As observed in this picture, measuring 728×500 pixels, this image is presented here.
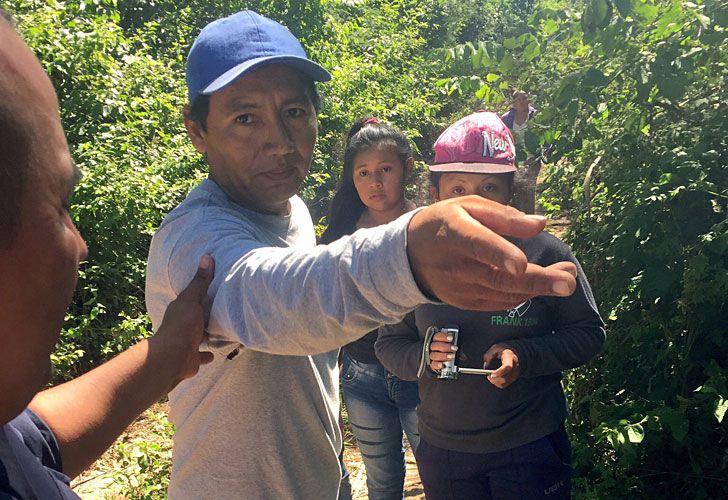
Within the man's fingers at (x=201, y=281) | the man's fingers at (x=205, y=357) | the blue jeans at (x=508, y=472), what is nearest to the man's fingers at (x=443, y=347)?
the blue jeans at (x=508, y=472)

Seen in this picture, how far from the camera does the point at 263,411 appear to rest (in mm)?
1645

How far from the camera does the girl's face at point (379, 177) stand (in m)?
3.81

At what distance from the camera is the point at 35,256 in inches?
33.2

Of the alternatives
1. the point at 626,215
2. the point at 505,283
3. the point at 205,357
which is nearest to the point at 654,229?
the point at 626,215

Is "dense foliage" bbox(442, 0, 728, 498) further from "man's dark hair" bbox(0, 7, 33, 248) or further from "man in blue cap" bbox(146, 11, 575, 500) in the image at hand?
"man's dark hair" bbox(0, 7, 33, 248)

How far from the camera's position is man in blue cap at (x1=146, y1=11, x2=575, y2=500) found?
1007 mm

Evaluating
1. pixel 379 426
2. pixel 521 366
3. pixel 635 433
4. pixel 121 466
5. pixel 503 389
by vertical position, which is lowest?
pixel 121 466

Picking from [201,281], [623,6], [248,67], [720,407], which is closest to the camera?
[201,281]

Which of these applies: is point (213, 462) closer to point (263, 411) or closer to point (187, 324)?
point (263, 411)

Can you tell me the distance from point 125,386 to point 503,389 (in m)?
1.43

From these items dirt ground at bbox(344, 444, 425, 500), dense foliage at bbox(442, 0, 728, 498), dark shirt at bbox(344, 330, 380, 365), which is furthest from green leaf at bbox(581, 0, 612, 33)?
dirt ground at bbox(344, 444, 425, 500)

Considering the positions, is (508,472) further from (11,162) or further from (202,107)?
(11,162)

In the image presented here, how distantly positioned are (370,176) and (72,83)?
361 cm

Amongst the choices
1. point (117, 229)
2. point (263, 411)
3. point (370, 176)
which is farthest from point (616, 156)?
point (117, 229)
